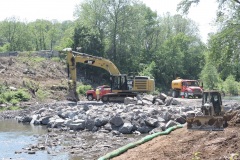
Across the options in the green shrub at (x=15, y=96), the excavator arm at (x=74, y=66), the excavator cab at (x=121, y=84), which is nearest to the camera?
the excavator arm at (x=74, y=66)

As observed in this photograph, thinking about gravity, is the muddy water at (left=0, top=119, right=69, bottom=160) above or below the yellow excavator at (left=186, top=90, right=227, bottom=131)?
below

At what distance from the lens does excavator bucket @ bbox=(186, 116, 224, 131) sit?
48.1 feet

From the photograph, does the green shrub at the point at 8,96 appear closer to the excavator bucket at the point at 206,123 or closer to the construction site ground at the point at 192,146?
the construction site ground at the point at 192,146

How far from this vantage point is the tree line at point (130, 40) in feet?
186

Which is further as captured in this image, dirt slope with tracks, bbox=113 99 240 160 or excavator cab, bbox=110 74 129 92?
excavator cab, bbox=110 74 129 92

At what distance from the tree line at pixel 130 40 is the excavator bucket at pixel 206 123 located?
85.3ft

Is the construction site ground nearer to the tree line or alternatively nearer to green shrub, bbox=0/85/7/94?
green shrub, bbox=0/85/7/94

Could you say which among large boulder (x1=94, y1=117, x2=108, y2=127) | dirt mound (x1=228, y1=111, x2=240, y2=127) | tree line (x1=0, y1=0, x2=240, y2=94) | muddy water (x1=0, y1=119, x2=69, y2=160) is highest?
tree line (x1=0, y1=0, x2=240, y2=94)

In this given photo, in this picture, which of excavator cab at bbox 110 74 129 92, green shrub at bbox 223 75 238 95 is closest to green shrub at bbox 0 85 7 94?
excavator cab at bbox 110 74 129 92

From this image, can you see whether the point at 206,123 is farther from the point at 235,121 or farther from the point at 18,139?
the point at 18,139

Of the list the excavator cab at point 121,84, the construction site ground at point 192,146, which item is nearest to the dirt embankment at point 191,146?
the construction site ground at point 192,146

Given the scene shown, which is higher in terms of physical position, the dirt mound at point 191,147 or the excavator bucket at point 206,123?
the excavator bucket at point 206,123

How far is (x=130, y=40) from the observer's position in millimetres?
57656

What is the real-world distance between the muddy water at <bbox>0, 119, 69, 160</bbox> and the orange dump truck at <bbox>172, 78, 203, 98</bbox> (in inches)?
736
